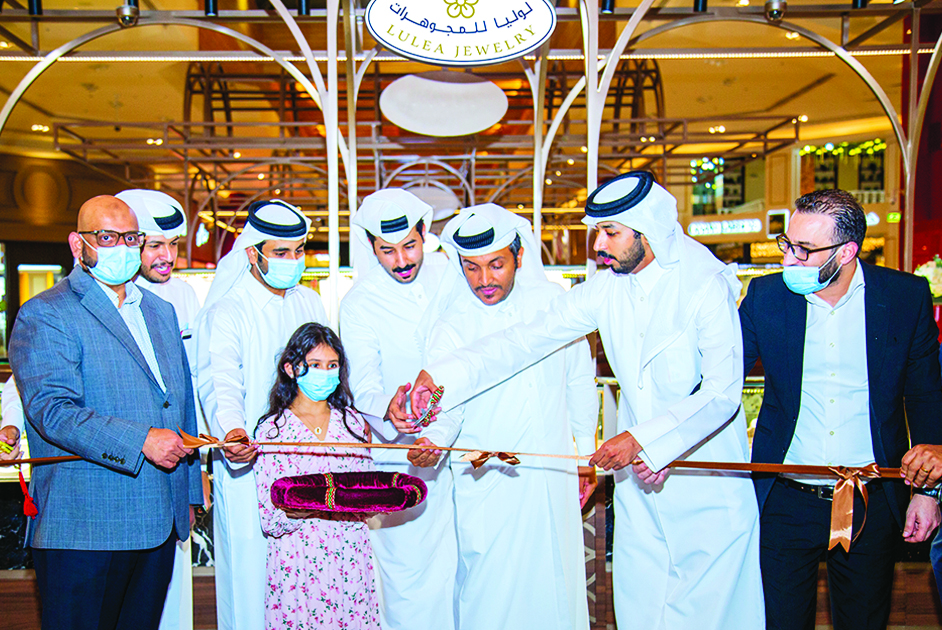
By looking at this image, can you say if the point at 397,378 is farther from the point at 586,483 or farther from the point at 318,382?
the point at 586,483

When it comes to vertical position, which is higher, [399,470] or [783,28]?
[783,28]

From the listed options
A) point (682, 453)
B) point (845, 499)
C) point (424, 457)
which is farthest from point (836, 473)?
point (424, 457)

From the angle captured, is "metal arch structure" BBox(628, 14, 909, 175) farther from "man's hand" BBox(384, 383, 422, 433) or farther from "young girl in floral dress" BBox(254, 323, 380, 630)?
"young girl in floral dress" BBox(254, 323, 380, 630)

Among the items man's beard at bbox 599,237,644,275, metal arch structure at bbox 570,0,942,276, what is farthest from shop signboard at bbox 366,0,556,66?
man's beard at bbox 599,237,644,275

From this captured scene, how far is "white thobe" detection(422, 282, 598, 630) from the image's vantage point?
9.80 feet

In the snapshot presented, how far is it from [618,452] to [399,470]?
47.1 inches

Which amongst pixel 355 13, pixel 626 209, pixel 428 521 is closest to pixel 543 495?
pixel 428 521

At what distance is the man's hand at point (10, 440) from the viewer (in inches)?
102

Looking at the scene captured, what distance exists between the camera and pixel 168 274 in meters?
3.65

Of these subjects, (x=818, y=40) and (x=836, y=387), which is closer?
(x=836, y=387)

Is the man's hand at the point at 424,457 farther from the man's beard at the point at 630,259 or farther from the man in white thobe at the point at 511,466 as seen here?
the man's beard at the point at 630,259

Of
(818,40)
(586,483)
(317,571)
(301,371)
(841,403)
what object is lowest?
(317,571)

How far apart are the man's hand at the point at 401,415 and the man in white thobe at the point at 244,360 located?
608 mm

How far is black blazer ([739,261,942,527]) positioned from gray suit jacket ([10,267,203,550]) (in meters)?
2.19
